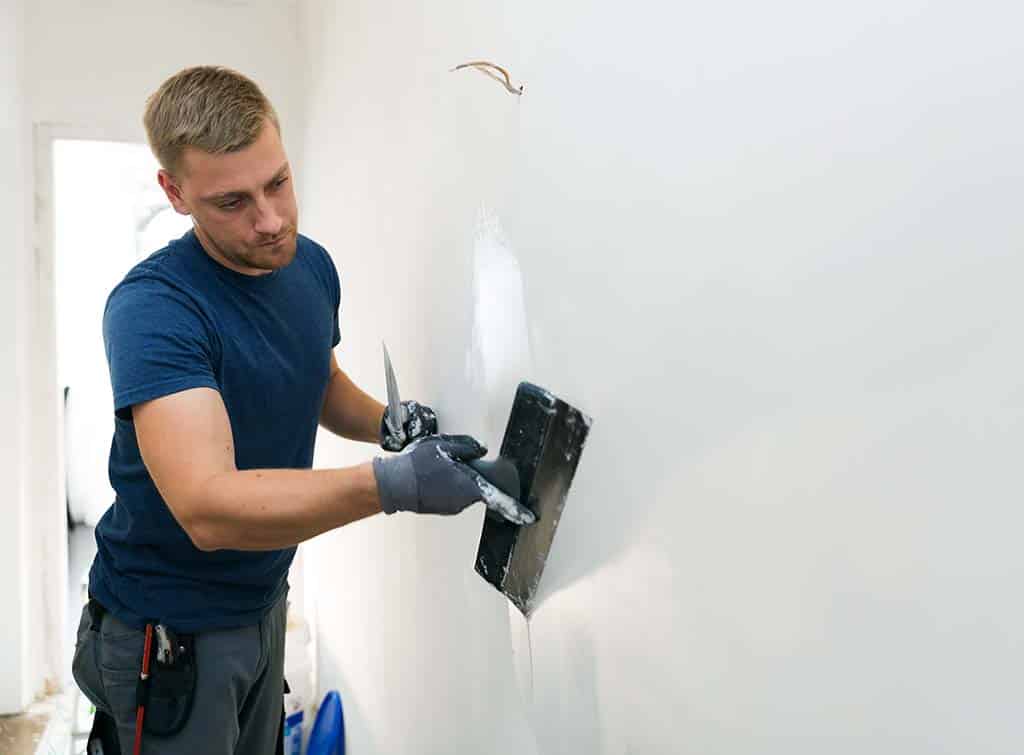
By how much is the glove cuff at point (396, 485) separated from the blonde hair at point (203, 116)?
54cm

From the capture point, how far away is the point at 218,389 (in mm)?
1354

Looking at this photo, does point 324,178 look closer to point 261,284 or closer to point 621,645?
point 261,284

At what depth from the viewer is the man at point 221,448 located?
121 centimetres

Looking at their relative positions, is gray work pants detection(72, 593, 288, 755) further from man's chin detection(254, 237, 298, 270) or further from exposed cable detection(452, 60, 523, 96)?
exposed cable detection(452, 60, 523, 96)

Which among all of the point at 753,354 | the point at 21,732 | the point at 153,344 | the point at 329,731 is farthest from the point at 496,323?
the point at 21,732

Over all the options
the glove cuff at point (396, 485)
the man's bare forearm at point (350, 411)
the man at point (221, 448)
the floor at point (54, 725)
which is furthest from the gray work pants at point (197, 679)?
the floor at point (54, 725)

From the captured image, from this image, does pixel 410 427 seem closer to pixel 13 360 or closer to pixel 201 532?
pixel 201 532

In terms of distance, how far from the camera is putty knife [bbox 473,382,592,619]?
3.73 feet

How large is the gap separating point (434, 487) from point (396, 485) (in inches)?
1.9

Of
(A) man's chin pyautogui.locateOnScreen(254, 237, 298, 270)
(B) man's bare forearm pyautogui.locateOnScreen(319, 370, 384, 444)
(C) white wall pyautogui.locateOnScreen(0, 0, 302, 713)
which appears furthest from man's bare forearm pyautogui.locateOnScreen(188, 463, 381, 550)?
(C) white wall pyautogui.locateOnScreen(0, 0, 302, 713)

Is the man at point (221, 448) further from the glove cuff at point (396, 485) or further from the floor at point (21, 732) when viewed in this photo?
the floor at point (21, 732)

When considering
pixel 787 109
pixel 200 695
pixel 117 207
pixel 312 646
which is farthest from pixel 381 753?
pixel 117 207

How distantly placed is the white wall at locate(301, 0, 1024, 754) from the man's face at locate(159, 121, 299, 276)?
27cm

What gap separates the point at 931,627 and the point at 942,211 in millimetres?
272
